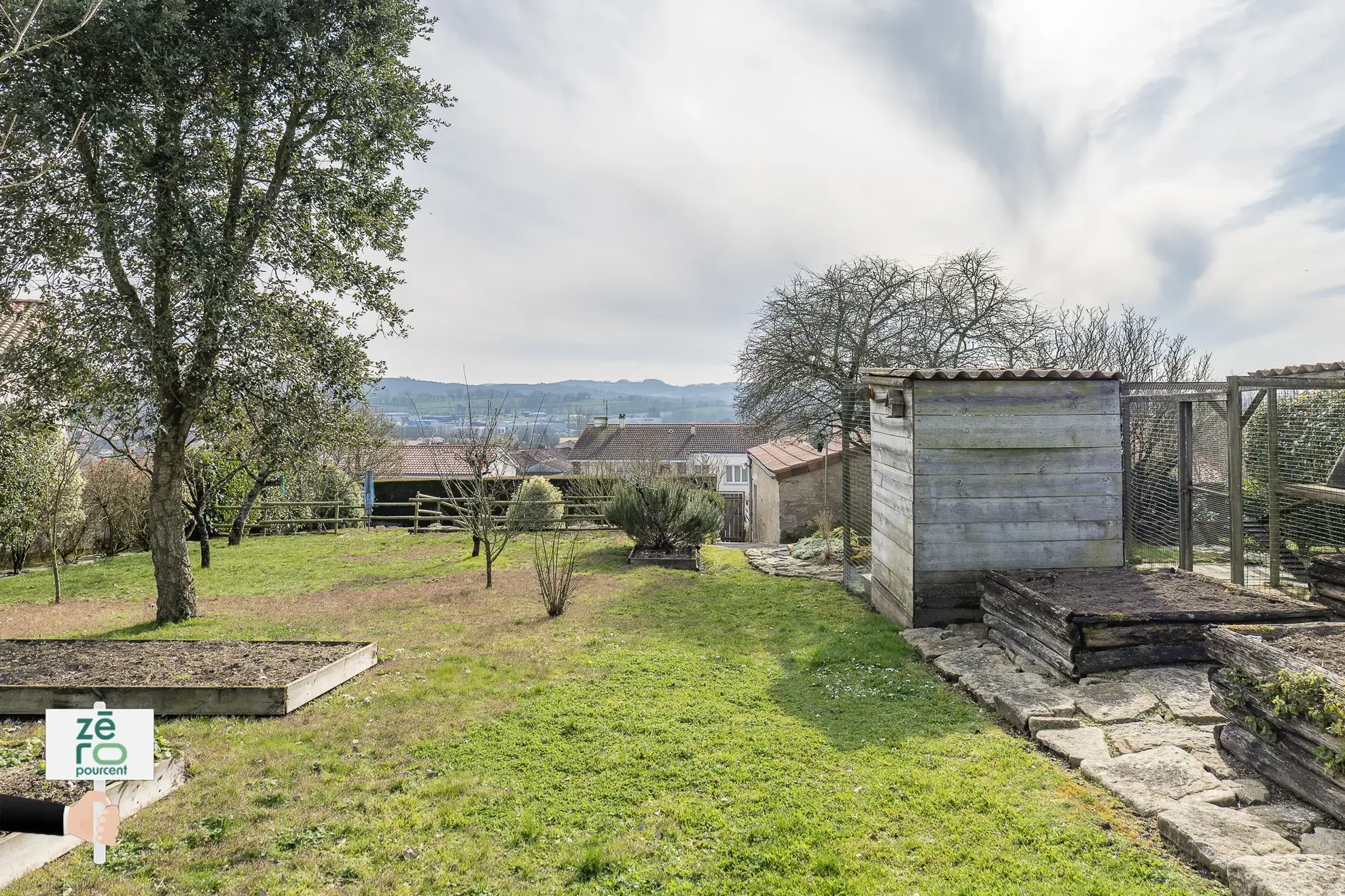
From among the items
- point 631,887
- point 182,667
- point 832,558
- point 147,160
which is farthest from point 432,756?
point 832,558

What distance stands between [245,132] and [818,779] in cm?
808

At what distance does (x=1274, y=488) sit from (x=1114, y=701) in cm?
→ 356

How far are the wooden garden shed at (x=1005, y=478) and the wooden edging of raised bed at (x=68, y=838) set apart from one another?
5994 millimetres

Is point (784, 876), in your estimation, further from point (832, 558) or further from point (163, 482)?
point (832, 558)

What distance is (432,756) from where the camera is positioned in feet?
14.1

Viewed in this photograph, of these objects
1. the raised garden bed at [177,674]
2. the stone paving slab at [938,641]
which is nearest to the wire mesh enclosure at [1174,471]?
the stone paving slab at [938,641]

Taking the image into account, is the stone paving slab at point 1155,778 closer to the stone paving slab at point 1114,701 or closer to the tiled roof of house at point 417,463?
the stone paving slab at point 1114,701

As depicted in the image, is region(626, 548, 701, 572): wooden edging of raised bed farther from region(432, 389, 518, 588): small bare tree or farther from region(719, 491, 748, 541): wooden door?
region(719, 491, 748, 541): wooden door

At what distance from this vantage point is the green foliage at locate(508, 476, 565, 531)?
15750mm

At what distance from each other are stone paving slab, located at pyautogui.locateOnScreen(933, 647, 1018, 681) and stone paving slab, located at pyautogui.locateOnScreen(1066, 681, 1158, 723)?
73 cm

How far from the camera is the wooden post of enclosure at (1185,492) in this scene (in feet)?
22.6

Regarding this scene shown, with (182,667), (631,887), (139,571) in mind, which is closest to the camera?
(631,887)

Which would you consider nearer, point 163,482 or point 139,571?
point 163,482

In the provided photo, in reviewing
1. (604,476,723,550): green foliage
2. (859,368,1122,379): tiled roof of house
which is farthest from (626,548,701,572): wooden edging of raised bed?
(859,368,1122,379): tiled roof of house
